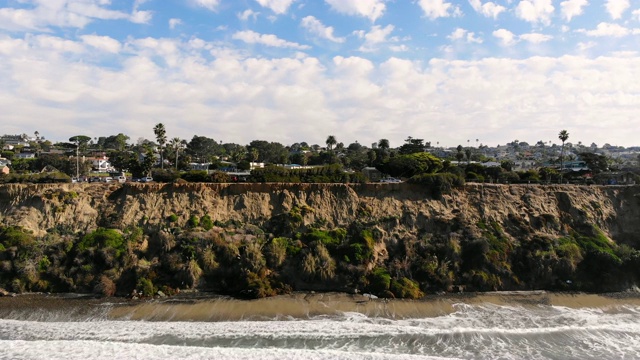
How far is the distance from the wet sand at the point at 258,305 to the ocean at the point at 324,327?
58 mm

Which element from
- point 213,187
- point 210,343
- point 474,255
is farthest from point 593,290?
point 213,187

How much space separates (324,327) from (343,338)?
1.37m

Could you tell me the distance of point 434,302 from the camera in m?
23.5

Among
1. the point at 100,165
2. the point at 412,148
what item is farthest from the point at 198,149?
the point at 412,148

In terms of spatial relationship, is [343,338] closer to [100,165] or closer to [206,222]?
[206,222]

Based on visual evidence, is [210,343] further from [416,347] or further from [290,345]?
[416,347]

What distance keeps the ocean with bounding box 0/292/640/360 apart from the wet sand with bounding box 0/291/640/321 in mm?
58

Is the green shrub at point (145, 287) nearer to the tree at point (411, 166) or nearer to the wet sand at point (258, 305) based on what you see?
the wet sand at point (258, 305)

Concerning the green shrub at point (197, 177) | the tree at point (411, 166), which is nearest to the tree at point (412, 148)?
the tree at point (411, 166)

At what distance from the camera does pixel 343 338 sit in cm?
1903

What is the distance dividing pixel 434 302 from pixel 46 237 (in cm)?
2682

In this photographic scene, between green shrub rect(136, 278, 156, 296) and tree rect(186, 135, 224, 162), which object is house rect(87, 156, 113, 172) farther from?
green shrub rect(136, 278, 156, 296)

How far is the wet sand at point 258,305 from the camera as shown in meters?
21.2

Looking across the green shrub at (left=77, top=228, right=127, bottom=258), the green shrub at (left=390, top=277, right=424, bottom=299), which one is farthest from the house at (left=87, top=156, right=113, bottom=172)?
the green shrub at (left=390, top=277, right=424, bottom=299)
